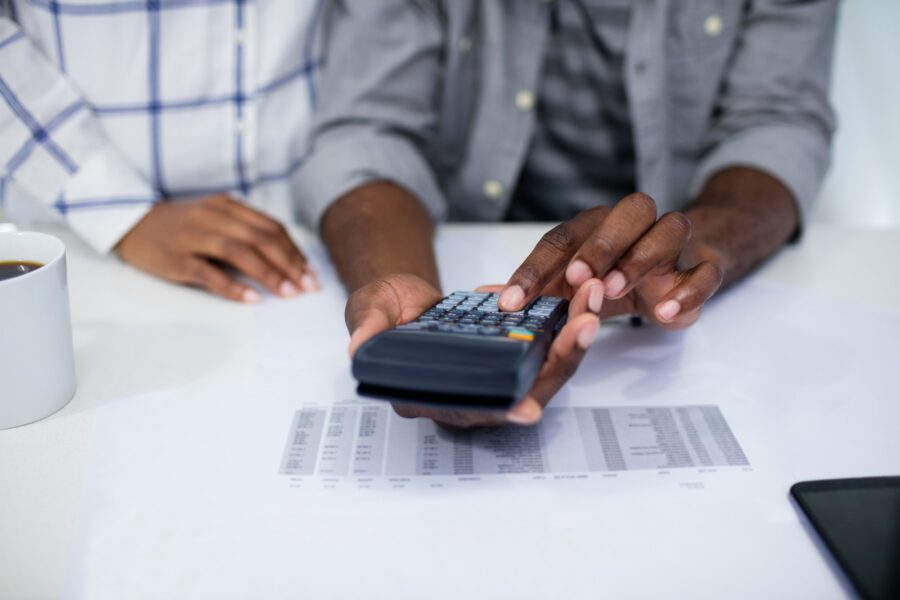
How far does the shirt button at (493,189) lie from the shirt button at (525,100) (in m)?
0.09

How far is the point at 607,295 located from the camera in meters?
0.51

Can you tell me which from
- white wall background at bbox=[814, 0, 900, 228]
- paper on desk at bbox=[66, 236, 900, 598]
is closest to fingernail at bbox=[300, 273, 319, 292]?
paper on desk at bbox=[66, 236, 900, 598]

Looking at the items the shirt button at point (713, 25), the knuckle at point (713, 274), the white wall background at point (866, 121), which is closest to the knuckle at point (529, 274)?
the knuckle at point (713, 274)

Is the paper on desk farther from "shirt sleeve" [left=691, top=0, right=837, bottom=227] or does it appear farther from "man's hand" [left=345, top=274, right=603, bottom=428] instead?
"shirt sleeve" [left=691, top=0, right=837, bottom=227]

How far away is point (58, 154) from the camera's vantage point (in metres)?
0.73

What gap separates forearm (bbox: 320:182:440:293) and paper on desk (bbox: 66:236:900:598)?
0.32 feet

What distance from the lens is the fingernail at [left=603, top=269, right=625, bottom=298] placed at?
50 cm

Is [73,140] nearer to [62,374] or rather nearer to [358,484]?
[62,374]

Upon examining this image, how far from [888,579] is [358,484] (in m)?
0.28

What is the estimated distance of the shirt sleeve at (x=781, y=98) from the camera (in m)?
0.79

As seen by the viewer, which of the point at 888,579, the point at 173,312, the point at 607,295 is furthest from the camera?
the point at 173,312

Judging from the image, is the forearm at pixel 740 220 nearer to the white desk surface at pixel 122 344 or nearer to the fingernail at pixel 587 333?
the white desk surface at pixel 122 344

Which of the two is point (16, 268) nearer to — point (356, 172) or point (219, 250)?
point (219, 250)

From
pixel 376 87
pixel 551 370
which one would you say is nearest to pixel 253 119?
pixel 376 87
